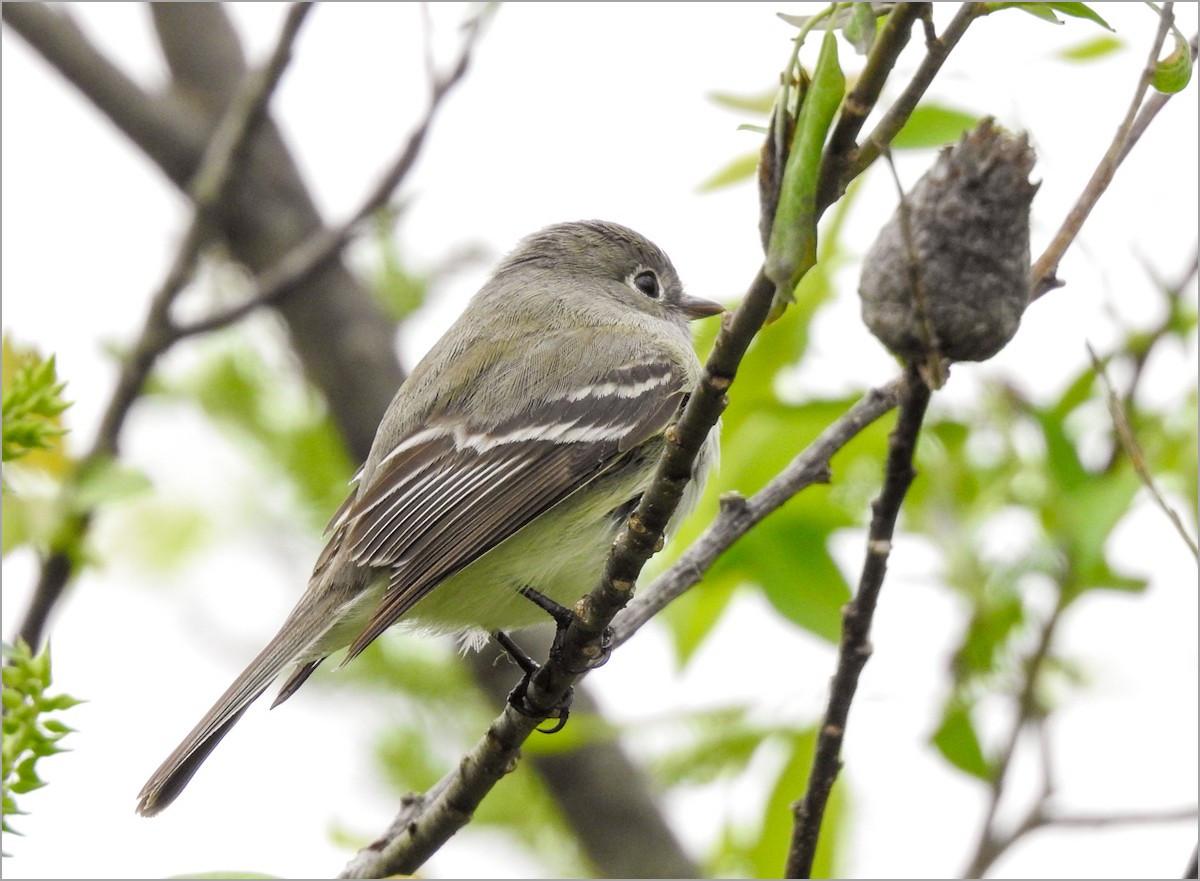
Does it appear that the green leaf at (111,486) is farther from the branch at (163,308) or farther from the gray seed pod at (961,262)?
the gray seed pod at (961,262)

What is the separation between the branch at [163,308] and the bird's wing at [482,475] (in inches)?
27.7

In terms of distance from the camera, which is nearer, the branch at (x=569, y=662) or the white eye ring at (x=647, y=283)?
the branch at (x=569, y=662)

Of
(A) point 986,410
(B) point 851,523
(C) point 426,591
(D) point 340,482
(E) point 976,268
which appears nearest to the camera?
(E) point 976,268

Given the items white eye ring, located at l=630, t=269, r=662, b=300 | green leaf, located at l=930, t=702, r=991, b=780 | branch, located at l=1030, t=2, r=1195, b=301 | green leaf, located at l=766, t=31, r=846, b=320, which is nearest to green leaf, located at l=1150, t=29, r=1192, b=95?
branch, located at l=1030, t=2, r=1195, b=301

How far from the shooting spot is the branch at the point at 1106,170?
1581 mm

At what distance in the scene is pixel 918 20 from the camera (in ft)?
4.54

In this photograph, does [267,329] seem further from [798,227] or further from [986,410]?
[798,227]

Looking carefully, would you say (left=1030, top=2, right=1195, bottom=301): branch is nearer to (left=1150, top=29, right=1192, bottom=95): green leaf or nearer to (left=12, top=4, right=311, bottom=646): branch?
(left=1150, top=29, right=1192, bottom=95): green leaf

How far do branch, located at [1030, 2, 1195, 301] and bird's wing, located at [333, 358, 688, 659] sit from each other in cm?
106

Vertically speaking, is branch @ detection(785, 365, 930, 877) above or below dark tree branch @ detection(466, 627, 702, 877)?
above

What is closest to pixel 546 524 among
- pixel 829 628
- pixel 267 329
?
pixel 829 628

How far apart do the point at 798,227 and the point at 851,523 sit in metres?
1.52

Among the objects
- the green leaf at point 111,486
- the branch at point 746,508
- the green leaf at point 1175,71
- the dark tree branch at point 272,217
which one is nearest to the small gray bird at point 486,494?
the branch at point 746,508

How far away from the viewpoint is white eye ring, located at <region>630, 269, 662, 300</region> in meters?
4.22
